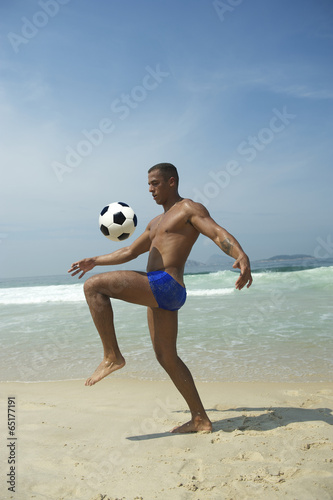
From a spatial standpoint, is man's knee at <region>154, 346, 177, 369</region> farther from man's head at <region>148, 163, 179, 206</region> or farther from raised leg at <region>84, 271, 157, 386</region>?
man's head at <region>148, 163, 179, 206</region>

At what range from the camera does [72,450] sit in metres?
3.21

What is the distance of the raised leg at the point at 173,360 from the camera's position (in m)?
3.62

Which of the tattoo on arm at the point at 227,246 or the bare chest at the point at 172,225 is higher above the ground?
the bare chest at the point at 172,225

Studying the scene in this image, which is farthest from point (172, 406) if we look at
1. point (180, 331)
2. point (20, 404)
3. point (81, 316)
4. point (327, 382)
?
point (81, 316)

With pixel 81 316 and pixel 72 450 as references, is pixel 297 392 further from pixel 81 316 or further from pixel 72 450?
pixel 81 316

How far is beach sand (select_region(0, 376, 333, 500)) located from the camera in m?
2.60

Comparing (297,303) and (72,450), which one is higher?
(72,450)

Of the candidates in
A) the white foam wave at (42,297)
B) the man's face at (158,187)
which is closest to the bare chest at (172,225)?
the man's face at (158,187)

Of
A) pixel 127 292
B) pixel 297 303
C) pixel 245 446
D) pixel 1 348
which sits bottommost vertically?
pixel 297 303

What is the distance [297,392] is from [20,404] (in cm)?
305

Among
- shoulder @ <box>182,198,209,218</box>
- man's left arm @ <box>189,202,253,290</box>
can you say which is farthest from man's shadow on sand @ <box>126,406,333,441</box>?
shoulder @ <box>182,198,209,218</box>

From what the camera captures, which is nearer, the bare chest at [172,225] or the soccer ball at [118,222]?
the bare chest at [172,225]

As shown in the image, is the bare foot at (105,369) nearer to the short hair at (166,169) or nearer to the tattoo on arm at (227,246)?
the tattoo on arm at (227,246)

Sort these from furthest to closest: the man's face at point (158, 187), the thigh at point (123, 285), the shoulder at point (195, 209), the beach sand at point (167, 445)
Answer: the man's face at point (158, 187) < the shoulder at point (195, 209) < the thigh at point (123, 285) < the beach sand at point (167, 445)
